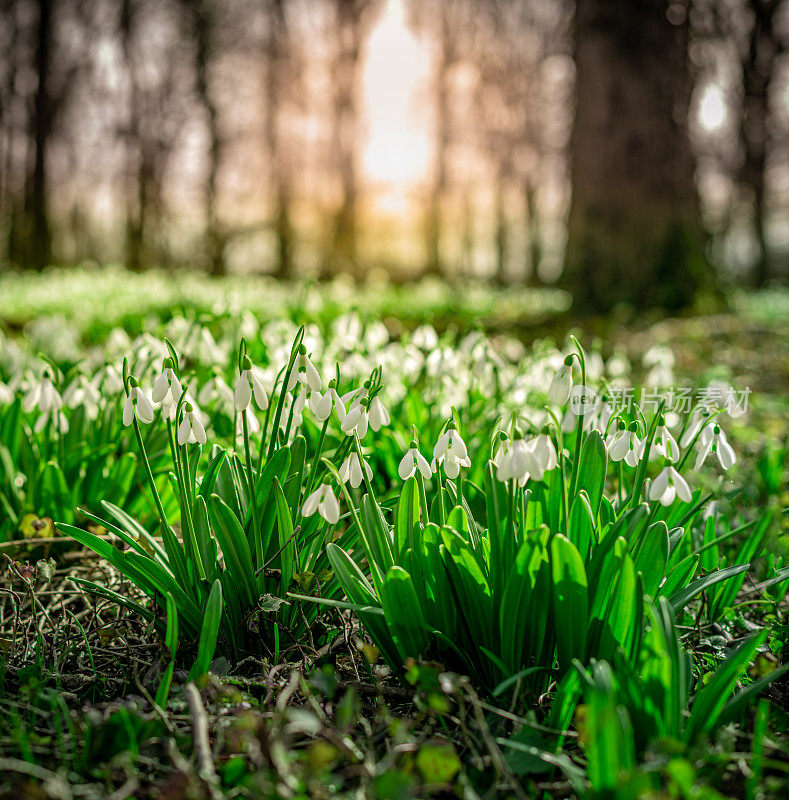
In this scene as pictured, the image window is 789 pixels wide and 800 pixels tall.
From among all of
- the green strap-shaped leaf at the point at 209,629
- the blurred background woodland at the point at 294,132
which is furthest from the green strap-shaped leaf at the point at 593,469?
the blurred background woodland at the point at 294,132

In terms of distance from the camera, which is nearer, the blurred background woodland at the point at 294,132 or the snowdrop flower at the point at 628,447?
the snowdrop flower at the point at 628,447

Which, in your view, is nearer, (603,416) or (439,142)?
(603,416)

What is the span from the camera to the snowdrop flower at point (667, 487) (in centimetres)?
138

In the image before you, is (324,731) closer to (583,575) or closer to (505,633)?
(505,633)

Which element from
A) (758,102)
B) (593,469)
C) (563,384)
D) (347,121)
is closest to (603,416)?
(593,469)

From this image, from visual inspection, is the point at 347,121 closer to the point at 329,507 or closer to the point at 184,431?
the point at 184,431

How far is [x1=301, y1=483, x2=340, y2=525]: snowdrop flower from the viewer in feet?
4.65

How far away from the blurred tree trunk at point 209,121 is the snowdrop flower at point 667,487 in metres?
15.4

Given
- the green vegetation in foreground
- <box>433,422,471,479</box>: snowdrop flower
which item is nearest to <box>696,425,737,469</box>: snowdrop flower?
the green vegetation in foreground

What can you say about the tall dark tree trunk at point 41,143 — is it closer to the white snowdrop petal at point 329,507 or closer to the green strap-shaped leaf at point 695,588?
the white snowdrop petal at point 329,507

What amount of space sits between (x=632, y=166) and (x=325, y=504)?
19.4 ft

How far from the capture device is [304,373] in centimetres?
161

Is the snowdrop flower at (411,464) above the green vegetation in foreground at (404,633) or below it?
above

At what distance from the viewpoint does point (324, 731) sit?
1.27 m
